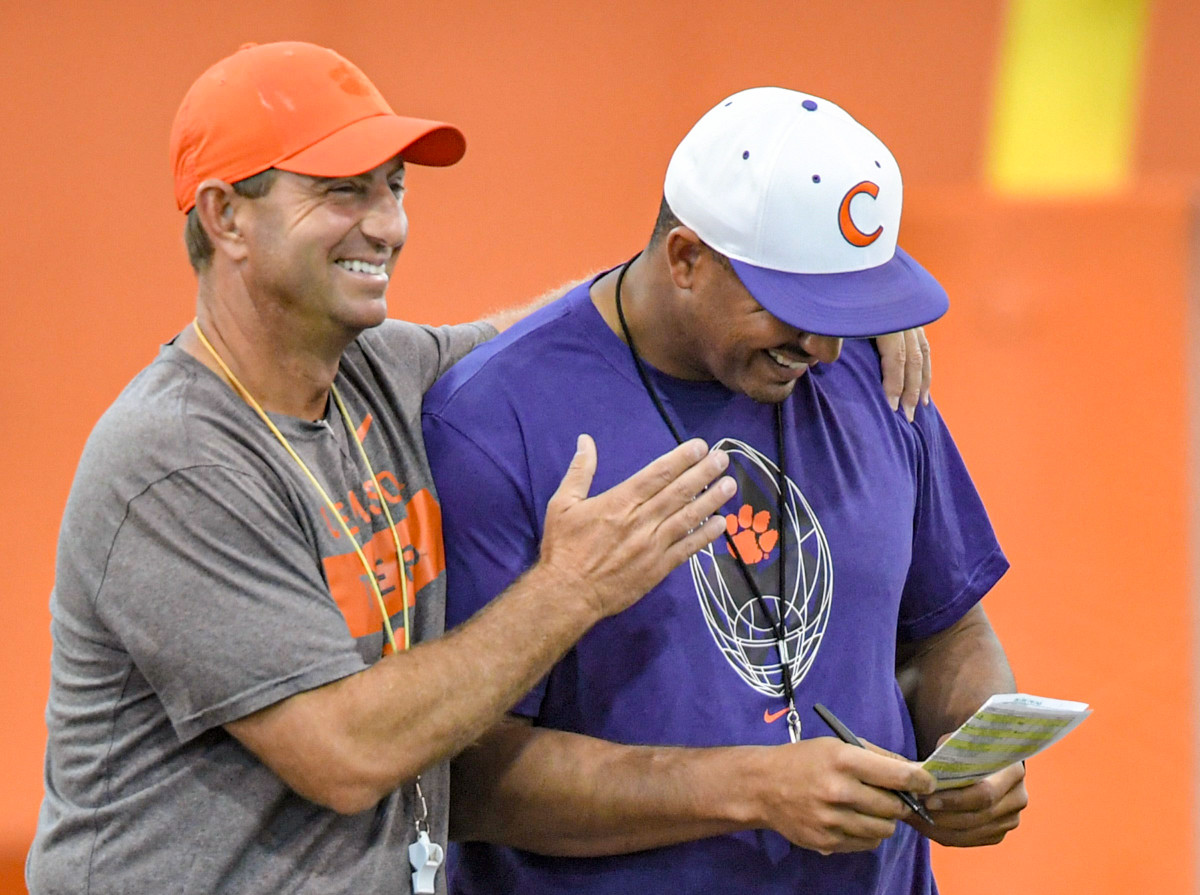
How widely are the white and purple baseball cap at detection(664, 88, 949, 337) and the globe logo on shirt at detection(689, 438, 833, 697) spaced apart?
0.61 feet

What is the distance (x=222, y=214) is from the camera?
132 centimetres

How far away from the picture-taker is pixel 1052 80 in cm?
288

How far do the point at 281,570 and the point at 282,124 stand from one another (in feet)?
1.31

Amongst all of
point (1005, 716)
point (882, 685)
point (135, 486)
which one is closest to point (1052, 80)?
point (882, 685)

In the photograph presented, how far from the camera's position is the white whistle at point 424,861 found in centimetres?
131

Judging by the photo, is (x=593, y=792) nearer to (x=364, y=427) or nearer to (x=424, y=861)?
(x=424, y=861)

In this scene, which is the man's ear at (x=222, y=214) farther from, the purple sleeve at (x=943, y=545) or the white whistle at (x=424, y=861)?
the purple sleeve at (x=943, y=545)

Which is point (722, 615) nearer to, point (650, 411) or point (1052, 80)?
point (650, 411)

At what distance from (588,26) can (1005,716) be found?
197cm

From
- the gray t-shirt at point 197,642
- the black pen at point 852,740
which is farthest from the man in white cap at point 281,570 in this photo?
the black pen at point 852,740

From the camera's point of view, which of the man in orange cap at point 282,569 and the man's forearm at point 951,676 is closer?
the man in orange cap at point 282,569

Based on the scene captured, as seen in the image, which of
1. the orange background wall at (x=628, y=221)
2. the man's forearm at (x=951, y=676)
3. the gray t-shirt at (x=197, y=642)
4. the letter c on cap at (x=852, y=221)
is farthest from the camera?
the orange background wall at (x=628, y=221)

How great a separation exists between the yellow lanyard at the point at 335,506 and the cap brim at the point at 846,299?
392 millimetres

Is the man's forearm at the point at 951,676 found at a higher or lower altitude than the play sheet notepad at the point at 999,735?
lower
